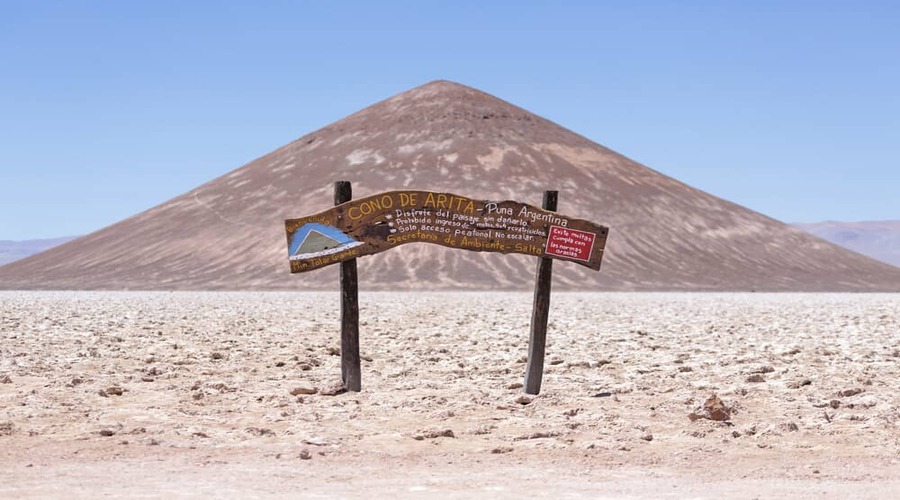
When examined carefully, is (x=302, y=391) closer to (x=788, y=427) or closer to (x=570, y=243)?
(x=570, y=243)

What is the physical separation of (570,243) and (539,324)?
3.08 ft

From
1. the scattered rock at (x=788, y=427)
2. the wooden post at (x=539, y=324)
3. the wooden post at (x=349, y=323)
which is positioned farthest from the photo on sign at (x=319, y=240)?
the scattered rock at (x=788, y=427)

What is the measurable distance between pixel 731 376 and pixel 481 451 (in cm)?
498

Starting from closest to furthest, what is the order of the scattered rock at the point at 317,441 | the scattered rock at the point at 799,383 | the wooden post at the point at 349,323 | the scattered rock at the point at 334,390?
1. the scattered rock at the point at 317,441
2. the scattered rock at the point at 334,390
3. the wooden post at the point at 349,323
4. the scattered rock at the point at 799,383

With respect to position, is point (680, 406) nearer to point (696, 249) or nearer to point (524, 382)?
point (524, 382)

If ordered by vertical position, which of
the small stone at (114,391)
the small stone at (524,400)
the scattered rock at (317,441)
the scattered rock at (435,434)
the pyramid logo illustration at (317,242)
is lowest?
the scattered rock at (317,441)

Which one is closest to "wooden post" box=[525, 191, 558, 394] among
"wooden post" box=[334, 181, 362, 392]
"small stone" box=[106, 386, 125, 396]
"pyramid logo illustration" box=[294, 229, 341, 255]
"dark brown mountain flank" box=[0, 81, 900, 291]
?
"wooden post" box=[334, 181, 362, 392]

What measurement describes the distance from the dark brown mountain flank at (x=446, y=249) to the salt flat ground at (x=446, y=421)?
59.9 meters

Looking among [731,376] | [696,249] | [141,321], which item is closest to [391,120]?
[696,249]

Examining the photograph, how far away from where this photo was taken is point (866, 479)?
7.03 m

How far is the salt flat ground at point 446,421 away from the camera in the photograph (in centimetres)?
689

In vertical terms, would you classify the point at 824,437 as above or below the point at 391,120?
below

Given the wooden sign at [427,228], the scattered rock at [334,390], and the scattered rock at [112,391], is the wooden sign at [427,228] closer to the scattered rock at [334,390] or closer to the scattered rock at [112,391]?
the scattered rock at [334,390]

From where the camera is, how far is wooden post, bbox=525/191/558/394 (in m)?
10.7
